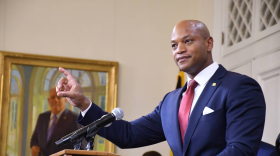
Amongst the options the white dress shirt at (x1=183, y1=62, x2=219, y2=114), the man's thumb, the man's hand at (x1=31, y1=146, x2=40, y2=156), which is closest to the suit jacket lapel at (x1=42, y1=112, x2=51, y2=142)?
the man's hand at (x1=31, y1=146, x2=40, y2=156)

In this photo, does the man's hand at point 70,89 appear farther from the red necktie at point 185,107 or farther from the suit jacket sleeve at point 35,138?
the suit jacket sleeve at point 35,138

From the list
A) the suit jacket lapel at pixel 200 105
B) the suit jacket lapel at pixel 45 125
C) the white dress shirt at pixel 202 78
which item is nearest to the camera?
the suit jacket lapel at pixel 200 105

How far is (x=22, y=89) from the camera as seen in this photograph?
5.57m

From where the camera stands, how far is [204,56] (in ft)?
7.98

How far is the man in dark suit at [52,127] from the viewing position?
5469 mm

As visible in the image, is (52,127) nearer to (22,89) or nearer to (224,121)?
(22,89)

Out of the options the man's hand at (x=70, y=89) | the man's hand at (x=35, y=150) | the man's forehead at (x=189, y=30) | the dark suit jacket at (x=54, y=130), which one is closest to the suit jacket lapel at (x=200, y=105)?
the man's forehead at (x=189, y=30)

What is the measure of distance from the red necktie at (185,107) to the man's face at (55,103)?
3.49m

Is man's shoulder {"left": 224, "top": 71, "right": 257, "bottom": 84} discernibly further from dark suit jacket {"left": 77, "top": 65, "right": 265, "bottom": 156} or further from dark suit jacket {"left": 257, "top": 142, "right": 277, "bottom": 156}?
dark suit jacket {"left": 257, "top": 142, "right": 277, "bottom": 156}

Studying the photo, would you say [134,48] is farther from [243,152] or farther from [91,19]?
[243,152]

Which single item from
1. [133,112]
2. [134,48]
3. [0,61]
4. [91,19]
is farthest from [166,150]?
[0,61]

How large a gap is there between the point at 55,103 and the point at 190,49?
3533 mm

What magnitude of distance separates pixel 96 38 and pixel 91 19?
26cm

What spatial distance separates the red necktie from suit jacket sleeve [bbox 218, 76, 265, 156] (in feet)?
0.72
